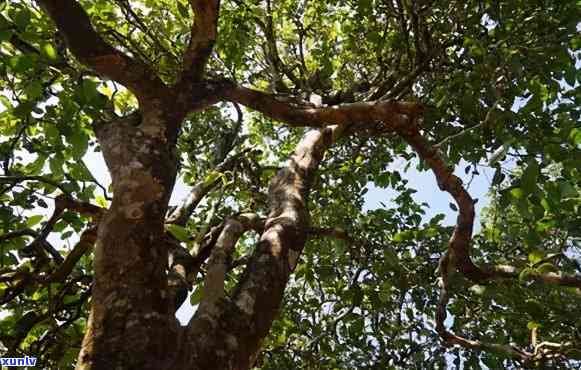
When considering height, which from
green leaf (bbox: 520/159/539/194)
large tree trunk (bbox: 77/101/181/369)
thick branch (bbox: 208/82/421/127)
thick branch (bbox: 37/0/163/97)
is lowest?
large tree trunk (bbox: 77/101/181/369)

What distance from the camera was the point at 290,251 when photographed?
264 centimetres

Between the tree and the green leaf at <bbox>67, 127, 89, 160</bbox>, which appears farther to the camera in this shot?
the green leaf at <bbox>67, 127, 89, 160</bbox>

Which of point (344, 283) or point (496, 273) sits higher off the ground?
point (344, 283)

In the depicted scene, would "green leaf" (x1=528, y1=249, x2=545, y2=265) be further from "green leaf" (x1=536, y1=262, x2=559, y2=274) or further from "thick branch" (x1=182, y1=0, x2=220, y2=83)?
"thick branch" (x1=182, y1=0, x2=220, y2=83)

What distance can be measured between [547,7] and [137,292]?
3588mm

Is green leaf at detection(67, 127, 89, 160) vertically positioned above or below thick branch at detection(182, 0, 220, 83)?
below

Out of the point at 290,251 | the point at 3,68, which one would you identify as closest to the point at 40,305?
the point at 3,68

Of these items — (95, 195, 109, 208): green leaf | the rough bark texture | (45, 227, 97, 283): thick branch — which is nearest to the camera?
the rough bark texture

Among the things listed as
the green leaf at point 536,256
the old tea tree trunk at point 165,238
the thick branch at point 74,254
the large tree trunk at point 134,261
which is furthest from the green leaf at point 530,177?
the thick branch at point 74,254

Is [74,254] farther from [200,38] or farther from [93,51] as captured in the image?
[200,38]

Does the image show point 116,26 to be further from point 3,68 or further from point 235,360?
point 235,360

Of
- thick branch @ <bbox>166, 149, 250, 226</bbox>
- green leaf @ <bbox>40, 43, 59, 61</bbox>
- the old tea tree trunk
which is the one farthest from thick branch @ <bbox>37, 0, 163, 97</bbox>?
thick branch @ <bbox>166, 149, 250, 226</bbox>

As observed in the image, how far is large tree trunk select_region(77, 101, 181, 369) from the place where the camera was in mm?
1665

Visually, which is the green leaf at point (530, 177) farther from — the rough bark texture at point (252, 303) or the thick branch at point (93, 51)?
the thick branch at point (93, 51)
